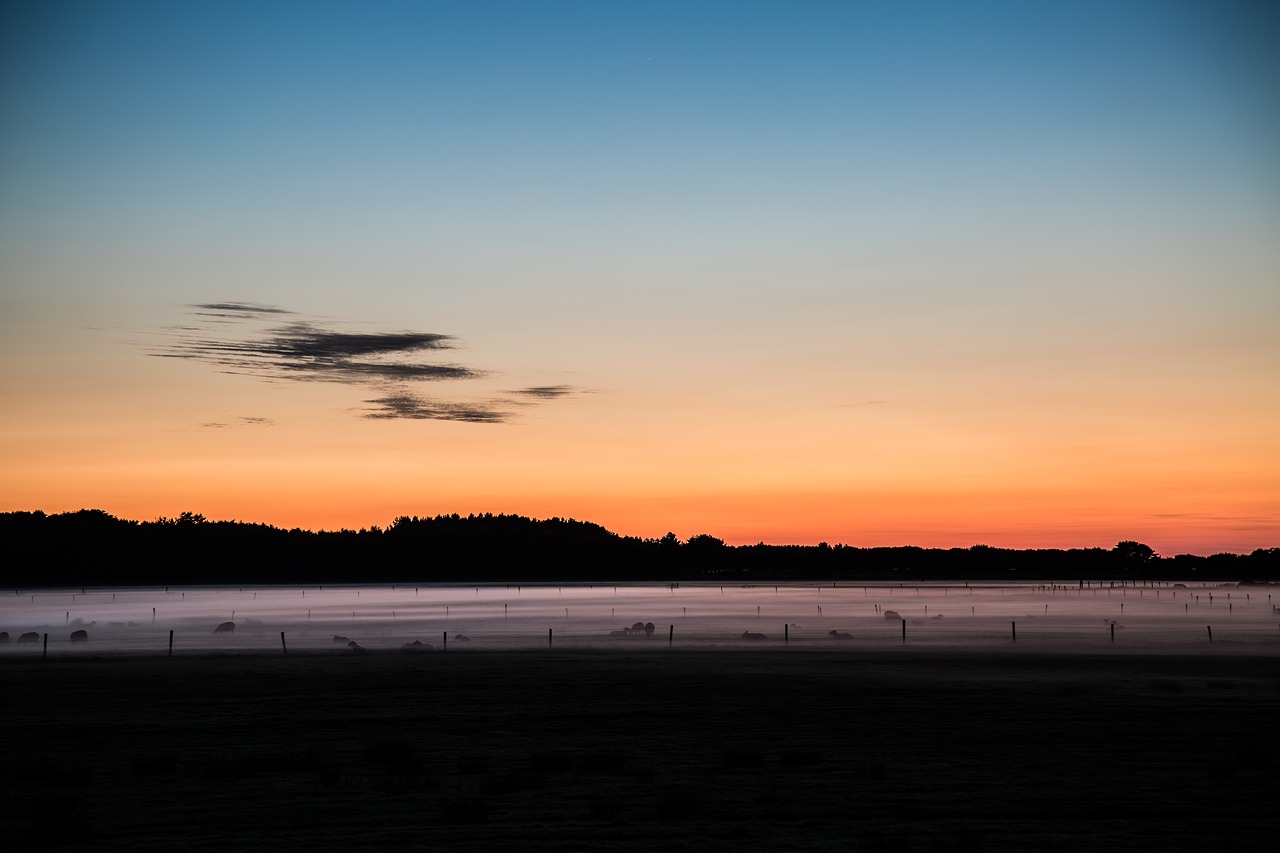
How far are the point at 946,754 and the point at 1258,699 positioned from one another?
1817 centimetres

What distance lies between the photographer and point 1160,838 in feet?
58.4

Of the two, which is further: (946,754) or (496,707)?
(496,707)

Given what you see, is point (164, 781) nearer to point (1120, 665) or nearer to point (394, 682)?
point (394, 682)

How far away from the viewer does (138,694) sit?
42.9 meters

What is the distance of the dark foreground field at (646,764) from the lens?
18406mm

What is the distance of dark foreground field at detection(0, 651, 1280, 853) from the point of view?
60.4 ft

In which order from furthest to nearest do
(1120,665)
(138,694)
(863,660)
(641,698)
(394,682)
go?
(863,660), (1120,665), (394,682), (138,694), (641,698)

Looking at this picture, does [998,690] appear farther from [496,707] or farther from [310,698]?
[310,698]

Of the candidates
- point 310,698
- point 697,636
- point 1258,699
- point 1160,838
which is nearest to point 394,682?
point 310,698

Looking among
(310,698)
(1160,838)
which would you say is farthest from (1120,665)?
(1160,838)

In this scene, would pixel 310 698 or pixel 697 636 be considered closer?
pixel 310 698

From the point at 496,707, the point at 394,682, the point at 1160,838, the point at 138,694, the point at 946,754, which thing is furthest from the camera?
the point at 394,682

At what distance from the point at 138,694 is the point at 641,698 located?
61.9ft

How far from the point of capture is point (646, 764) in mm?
25531
